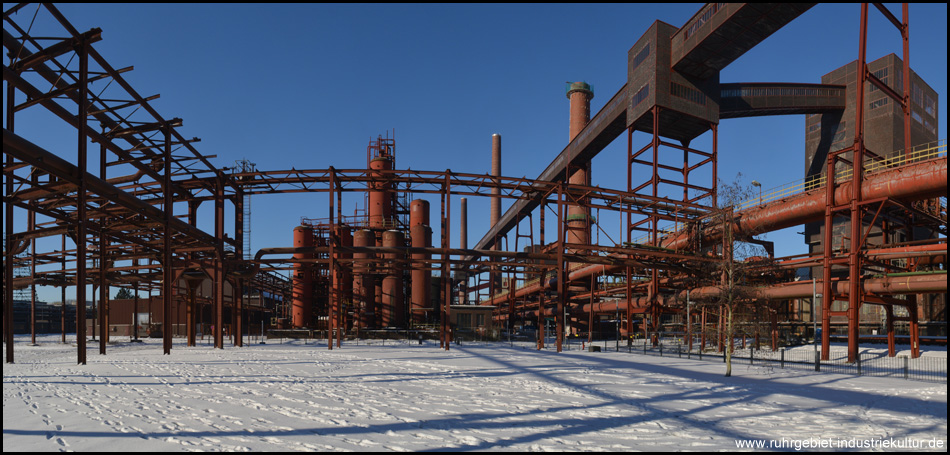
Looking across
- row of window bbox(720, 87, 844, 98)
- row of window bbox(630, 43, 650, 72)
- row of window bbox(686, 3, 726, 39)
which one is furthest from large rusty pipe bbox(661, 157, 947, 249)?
row of window bbox(720, 87, 844, 98)

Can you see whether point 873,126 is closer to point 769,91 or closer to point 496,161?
point 769,91

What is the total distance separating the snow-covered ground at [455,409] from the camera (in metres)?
7.84

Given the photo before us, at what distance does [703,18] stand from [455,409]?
30166mm

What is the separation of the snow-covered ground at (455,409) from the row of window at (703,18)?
21.6 metres

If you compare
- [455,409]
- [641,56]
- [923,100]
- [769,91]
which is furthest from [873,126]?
[455,409]

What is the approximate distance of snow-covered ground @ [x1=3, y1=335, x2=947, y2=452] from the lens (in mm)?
7836

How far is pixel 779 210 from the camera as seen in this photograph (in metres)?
26.6

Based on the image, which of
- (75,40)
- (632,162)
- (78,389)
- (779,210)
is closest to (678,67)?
(632,162)

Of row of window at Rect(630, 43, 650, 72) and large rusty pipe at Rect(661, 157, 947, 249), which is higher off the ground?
row of window at Rect(630, 43, 650, 72)

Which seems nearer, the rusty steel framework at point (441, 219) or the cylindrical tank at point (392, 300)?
the rusty steel framework at point (441, 219)

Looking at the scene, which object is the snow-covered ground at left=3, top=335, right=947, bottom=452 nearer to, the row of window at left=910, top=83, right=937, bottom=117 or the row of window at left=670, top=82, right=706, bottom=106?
the row of window at left=670, top=82, right=706, bottom=106

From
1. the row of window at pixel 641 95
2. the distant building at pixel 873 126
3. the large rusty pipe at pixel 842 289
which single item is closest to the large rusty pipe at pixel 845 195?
the large rusty pipe at pixel 842 289

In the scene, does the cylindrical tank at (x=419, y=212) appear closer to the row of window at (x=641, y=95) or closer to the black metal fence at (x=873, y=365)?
the row of window at (x=641, y=95)

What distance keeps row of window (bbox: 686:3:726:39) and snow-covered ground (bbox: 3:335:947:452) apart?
851 inches
